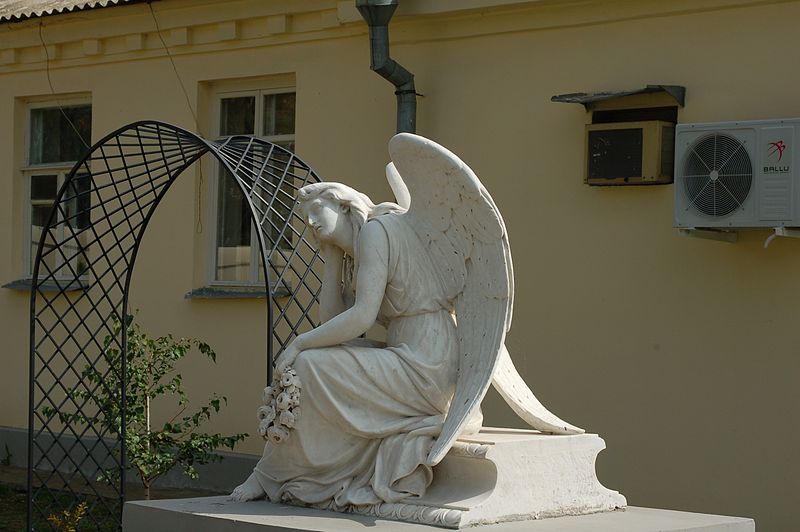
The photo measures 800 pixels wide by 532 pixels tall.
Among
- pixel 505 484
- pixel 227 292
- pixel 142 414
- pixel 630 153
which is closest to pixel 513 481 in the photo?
pixel 505 484

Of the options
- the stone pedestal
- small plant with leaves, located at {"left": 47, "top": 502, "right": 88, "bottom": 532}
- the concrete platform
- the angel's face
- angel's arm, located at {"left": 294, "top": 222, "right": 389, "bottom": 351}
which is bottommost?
small plant with leaves, located at {"left": 47, "top": 502, "right": 88, "bottom": 532}

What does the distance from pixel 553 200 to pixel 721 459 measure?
6.29 ft

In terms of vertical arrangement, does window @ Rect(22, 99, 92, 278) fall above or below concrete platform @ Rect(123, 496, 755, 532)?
above

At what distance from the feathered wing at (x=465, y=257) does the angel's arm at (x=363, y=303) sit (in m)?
0.23

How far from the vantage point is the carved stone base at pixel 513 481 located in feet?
19.3

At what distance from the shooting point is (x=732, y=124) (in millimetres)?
8125

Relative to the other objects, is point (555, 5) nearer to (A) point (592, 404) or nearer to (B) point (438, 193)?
(A) point (592, 404)

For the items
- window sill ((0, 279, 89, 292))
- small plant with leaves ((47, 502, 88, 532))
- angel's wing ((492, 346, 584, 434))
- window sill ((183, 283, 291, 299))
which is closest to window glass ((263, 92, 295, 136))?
window sill ((183, 283, 291, 299))

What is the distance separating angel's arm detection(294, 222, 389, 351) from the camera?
20.1ft

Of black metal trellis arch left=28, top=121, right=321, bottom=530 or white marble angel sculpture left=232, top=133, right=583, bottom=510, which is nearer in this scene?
white marble angel sculpture left=232, top=133, right=583, bottom=510

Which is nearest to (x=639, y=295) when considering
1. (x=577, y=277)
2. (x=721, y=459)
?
(x=577, y=277)

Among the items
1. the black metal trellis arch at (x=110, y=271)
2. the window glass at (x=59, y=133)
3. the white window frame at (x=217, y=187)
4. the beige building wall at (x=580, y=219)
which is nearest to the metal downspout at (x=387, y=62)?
the beige building wall at (x=580, y=219)

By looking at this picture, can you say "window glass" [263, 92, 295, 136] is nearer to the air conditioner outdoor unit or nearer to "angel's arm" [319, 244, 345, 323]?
the air conditioner outdoor unit

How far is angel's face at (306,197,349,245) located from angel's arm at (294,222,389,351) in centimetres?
23
